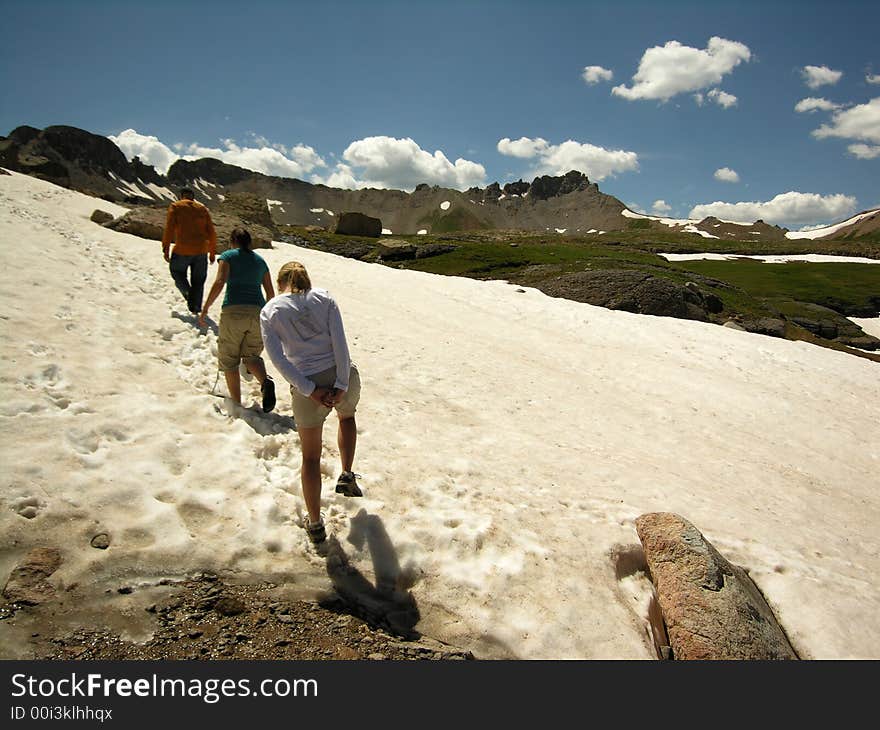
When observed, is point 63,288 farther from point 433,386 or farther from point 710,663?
point 710,663

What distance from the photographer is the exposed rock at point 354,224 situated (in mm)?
113000

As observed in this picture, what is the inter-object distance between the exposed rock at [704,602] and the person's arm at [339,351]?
455 cm

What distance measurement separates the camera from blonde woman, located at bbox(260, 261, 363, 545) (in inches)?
203

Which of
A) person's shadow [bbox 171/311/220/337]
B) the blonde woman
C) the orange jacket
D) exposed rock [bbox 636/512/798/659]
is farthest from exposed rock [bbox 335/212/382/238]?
exposed rock [bbox 636/512/798/659]

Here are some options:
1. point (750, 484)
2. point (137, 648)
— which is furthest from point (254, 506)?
point (750, 484)

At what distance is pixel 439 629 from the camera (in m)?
4.92

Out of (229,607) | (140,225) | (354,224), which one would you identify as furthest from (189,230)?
(354,224)

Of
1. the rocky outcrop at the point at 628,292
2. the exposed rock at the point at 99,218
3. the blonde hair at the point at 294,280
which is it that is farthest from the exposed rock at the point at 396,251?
the blonde hair at the point at 294,280

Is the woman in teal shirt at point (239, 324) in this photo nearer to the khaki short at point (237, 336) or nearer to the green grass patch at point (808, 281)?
the khaki short at point (237, 336)

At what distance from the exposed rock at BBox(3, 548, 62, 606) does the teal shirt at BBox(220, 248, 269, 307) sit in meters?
4.63

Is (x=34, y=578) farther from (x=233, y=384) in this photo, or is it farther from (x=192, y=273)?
(x=192, y=273)

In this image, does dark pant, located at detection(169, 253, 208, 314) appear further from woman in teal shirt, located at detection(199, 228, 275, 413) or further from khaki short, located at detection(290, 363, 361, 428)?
khaki short, located at detection(290, 363, 361, 428)

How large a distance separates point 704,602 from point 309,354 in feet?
17.2

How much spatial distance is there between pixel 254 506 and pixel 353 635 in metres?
2.14
